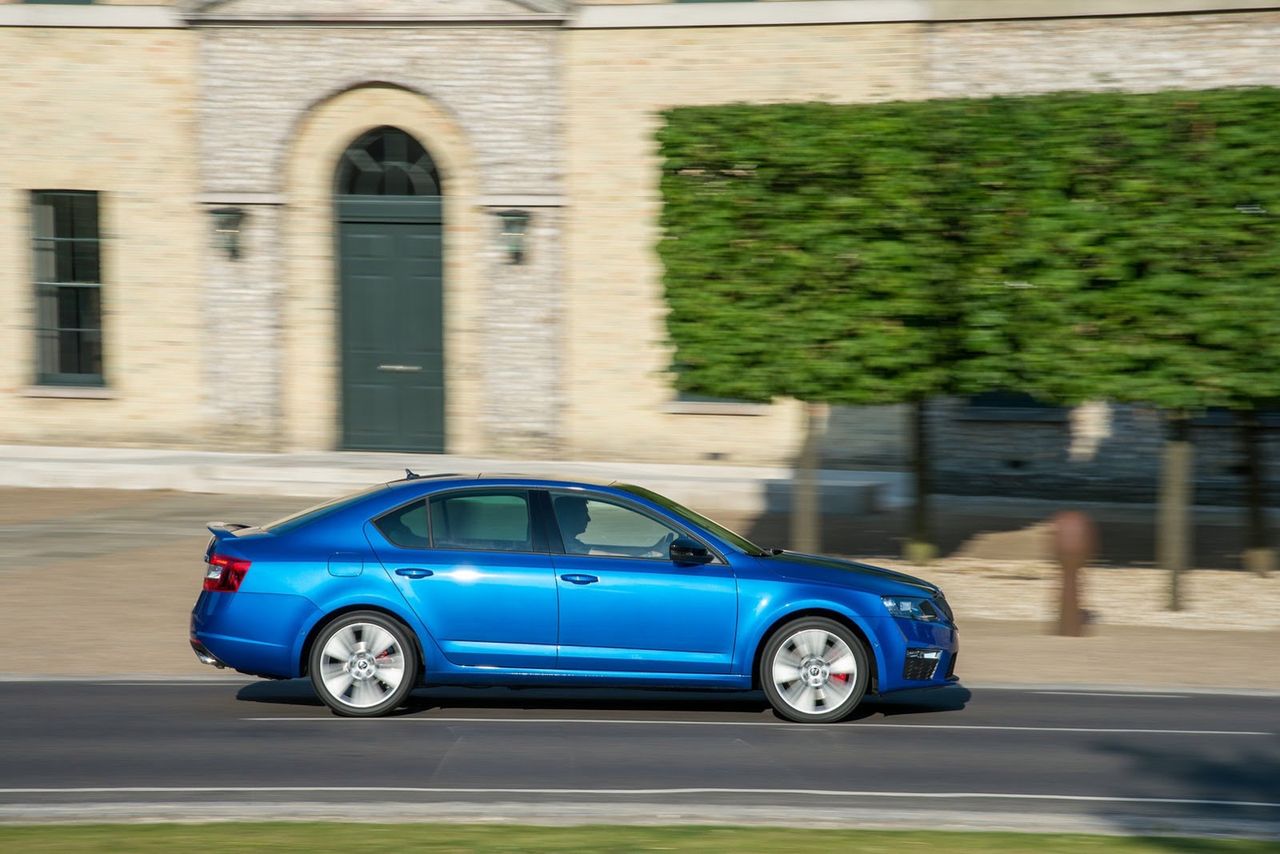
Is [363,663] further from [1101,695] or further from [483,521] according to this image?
[1101,695]

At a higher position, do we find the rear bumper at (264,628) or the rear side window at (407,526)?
the rear side window at (407,526)

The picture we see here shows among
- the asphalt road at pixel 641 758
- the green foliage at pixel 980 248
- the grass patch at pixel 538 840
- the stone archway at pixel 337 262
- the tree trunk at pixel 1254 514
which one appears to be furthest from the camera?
the stone archway at pixel 337 262

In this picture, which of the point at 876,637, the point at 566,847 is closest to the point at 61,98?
the point at 876,637

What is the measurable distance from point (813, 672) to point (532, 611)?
5.66 feet

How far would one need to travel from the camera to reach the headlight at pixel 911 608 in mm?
10219

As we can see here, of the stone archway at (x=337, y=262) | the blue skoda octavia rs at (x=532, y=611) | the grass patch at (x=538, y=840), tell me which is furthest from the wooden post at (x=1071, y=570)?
the stone archway at (x=337, y=262)

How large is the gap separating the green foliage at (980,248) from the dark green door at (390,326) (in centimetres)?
811

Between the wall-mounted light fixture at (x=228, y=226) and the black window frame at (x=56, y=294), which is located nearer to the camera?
the wall-mounted light fixture at (x=228, y=226)

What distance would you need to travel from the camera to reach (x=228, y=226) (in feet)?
75.2

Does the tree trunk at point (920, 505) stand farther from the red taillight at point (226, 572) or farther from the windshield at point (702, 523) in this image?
the red taillight at point (226, 572)

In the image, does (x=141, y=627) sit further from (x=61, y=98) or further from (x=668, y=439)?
(x=61, y=98)

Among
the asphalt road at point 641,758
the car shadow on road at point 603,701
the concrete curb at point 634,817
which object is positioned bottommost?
the car shadow on road at point 603,701

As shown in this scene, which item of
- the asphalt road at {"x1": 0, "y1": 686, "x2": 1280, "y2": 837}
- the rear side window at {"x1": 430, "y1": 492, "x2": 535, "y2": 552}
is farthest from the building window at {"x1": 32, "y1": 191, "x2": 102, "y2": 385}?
the rear side window at {"x1": 430, "y1": 492, "x2": 535, "y2": 552}

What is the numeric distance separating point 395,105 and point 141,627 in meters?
11.1
